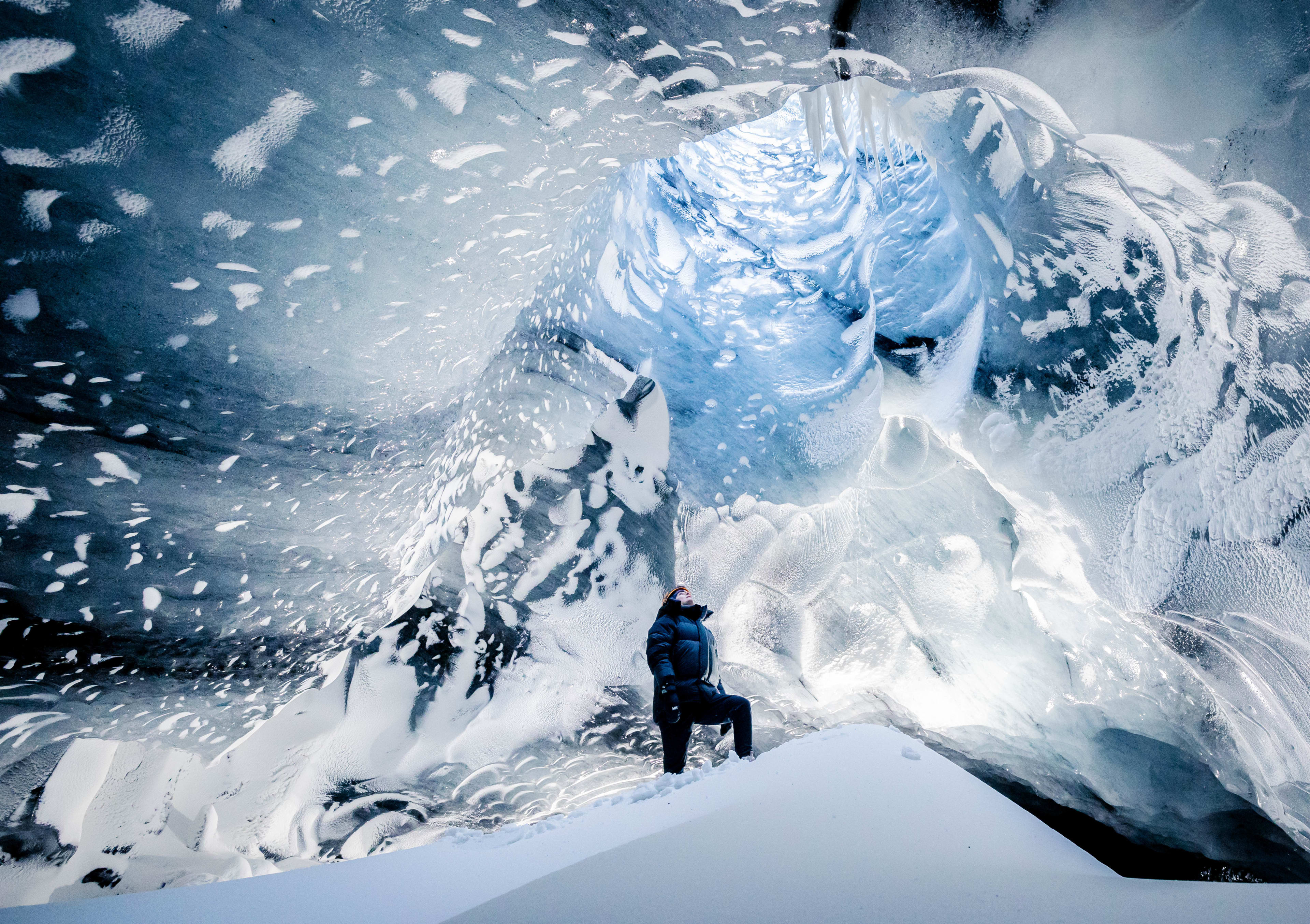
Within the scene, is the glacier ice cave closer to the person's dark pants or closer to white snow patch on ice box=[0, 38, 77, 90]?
white snow patch on ice box=[0, 38, 77, 90]

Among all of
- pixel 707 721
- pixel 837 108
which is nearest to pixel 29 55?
pixel 837 108

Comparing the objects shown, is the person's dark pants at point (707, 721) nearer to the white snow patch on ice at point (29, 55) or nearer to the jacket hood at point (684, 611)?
the jacket hood at point (684, 611)

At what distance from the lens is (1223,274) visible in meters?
1.43

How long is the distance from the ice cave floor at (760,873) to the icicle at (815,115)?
227 centimetres

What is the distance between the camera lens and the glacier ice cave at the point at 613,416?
4.55 ft

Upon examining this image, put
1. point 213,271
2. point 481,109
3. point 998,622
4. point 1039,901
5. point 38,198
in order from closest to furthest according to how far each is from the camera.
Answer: point 1039,901, point 38,198, point 213,271, point 481,109, point 998,622

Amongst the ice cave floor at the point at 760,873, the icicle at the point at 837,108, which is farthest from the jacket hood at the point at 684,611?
the icicle at the point at 837,108

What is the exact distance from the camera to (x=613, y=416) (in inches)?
101

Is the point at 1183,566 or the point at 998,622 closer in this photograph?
the point at 1183,566

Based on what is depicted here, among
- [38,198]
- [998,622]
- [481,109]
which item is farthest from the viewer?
[998,622]

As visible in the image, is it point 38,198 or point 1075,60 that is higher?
point 1075,60

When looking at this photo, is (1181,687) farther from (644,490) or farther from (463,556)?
(463,556)

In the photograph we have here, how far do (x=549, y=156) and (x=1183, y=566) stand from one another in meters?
2.30

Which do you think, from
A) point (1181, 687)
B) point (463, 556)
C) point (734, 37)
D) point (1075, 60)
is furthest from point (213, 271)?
point (1181, 687)
